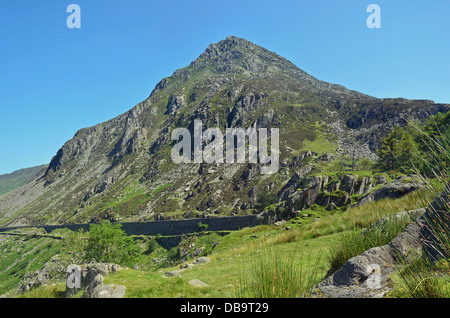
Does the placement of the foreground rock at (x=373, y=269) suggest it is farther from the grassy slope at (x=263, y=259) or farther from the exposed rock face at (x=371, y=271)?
the grassy slope at (x=263, y=259)

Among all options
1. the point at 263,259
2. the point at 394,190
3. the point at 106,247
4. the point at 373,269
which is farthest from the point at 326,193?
the point at 263,259

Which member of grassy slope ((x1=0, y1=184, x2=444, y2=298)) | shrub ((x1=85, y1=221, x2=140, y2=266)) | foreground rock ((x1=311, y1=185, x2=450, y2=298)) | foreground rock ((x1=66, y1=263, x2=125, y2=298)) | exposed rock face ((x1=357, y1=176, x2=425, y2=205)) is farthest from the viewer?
shrub ((x1=85, y1=221, x2=140, y2=266))

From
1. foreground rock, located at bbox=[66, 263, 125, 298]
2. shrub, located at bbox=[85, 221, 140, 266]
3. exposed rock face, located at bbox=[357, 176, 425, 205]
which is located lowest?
shrub, located at bbox=[85, 221, 140, 266]

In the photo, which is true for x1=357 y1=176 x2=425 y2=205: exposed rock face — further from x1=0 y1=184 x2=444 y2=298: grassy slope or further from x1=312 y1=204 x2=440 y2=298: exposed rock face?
x1=312 y1=204 x2=440 y2=298: exposed rock face

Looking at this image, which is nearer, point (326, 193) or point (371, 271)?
point (371, 271)

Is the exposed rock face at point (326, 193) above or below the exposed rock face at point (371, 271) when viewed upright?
below

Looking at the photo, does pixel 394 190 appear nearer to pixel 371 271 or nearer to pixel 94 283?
pixel 371 271

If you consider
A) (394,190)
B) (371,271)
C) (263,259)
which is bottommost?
(394,190)

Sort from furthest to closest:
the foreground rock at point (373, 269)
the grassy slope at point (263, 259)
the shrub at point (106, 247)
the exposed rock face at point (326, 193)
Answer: the exposed rock face at point (326, 193), the shrub at point (106, 247), the foreground rock at point (373, 269), the grassy slope at point (263, 259)

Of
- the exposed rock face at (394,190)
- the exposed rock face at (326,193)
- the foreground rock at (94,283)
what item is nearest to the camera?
the foreground rock at (94,283)

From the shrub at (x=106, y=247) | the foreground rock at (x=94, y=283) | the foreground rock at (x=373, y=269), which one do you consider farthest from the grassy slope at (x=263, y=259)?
the shrub at (x=106, y=247)

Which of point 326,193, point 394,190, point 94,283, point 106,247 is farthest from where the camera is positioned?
point 326,193

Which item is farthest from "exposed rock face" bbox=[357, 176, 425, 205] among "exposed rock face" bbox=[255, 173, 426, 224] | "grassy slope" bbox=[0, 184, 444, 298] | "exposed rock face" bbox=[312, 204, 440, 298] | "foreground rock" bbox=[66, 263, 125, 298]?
"foreground rock" bbox=[66, 263, 125, 298]
